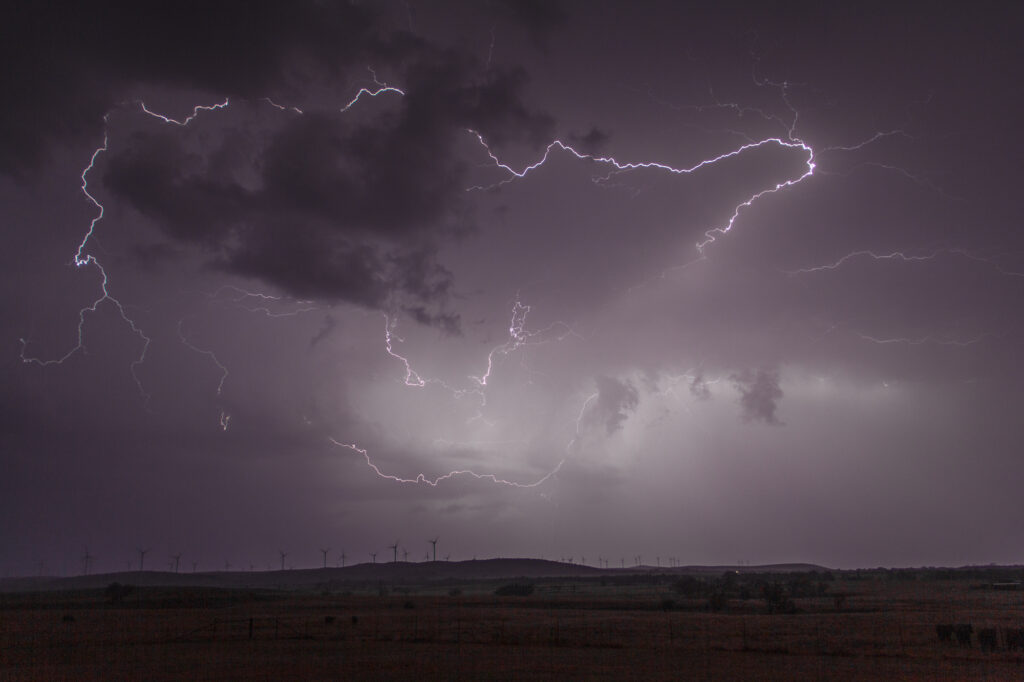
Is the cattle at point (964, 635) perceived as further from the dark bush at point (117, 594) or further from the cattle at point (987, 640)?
the dark bush at point (117, 594)

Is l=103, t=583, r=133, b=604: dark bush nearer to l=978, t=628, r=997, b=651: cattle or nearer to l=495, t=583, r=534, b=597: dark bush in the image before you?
l=495, t=583, r=534, b=597: dark bush

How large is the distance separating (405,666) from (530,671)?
4344 mm

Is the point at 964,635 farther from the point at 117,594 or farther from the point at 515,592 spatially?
the point at 117,594

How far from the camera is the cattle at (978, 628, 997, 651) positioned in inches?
1057

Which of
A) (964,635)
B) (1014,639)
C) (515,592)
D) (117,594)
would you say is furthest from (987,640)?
(117,594)

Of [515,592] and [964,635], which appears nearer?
[964,635]

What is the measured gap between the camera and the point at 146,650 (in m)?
29.0

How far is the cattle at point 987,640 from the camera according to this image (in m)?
26.8

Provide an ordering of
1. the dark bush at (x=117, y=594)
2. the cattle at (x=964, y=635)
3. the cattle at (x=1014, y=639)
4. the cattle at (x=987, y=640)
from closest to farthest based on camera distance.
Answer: the cattle at (x=1014, y=639), the cattle at (x=987, y=640), the cattle at (x=964, y=635), the dark bush at (x=117, y=594)

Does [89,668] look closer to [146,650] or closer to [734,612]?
[146,650]

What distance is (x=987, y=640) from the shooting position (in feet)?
89.6

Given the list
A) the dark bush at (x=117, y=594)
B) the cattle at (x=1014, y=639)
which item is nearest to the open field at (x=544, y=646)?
the cattle at (x=1014, y=639)

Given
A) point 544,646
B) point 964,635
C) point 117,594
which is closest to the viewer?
point 964,635

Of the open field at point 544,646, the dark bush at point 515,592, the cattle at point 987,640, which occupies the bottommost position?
the dark bush at point 515,592
